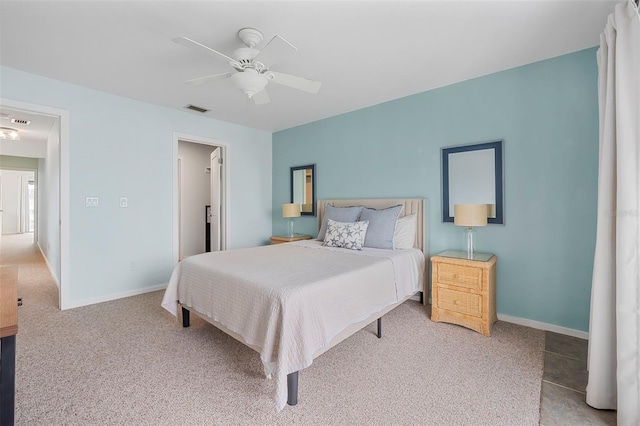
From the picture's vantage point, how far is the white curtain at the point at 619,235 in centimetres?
146

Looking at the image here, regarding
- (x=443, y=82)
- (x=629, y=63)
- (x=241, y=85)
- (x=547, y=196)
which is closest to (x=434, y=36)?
(x=443, y=82)

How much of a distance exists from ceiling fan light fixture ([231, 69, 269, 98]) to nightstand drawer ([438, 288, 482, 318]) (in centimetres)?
248

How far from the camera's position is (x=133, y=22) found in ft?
6.86

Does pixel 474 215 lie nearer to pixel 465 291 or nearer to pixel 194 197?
pixel 465 291

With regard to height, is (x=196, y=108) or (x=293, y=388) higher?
(x=196, y=108)

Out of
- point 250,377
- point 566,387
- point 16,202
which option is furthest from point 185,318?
point 16,202

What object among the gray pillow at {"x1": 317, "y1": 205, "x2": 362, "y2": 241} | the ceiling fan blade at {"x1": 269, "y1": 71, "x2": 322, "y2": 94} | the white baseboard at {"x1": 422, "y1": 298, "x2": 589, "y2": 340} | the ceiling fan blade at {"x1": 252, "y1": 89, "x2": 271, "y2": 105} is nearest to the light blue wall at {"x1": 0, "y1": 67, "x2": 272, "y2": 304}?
the ceiling fan blade at {"x1": 252, "y1": 89, "x2": 271, "y2": 105}

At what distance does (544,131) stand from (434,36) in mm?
1395

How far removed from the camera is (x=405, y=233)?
330cm

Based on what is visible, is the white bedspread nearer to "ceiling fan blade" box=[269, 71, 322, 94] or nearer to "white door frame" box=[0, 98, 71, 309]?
"ceiling fan blade" box=[269, 71, 322, 94]

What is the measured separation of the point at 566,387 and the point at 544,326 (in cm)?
100

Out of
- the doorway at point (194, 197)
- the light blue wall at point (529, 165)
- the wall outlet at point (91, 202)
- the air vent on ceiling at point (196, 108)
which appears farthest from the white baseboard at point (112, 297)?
the light blue wall at point (529, 165)

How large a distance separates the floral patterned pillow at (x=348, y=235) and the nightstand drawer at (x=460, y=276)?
0.87 m

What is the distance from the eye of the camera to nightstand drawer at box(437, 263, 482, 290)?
260 centimetres
